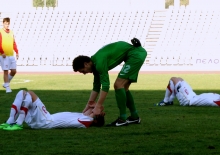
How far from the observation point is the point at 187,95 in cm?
1288

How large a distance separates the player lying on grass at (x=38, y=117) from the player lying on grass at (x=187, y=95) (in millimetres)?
3434

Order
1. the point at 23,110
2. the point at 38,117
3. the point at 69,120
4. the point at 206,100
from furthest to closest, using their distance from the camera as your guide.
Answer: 1. the point at 206,100
2. the point at 69,120
3. the point at 38,117
4. the point at 23,110

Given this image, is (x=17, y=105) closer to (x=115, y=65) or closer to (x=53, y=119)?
(x=53, y=119)

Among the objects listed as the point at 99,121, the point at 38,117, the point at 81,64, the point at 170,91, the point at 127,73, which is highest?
the point at 81,64

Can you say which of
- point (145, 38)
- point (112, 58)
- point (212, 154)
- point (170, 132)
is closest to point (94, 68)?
point (112, 58)

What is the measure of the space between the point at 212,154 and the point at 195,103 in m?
5.84

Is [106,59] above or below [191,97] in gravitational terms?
above

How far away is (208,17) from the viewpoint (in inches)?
1532

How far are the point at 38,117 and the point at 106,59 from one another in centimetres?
136

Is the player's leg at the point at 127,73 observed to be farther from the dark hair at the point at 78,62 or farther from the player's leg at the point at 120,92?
the dark hair at the point at 78,62

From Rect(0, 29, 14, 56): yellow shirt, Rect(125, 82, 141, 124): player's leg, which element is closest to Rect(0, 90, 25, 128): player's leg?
Rect(125, 82, 141, 124): player's leg

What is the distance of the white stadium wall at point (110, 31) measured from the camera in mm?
36156

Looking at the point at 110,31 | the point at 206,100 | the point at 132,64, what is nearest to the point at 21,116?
the point at 132,64

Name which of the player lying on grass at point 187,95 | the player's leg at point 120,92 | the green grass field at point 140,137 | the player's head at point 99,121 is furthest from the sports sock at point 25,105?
the player lying on grass at point 187,95
